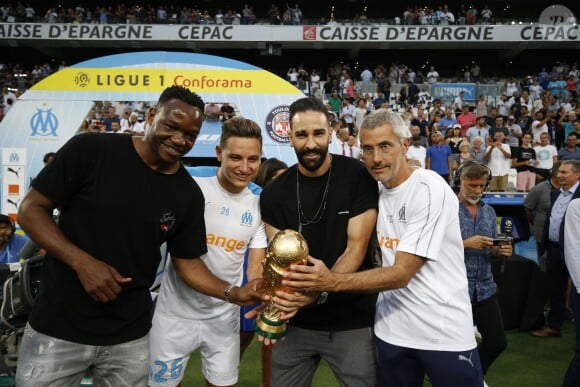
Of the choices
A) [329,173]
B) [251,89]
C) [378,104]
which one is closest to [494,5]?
[378,104]

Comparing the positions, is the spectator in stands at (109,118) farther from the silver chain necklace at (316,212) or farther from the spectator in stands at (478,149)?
the silver chain necklace at (316,212)

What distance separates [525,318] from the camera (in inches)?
220

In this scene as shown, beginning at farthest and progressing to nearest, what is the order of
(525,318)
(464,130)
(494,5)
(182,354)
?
(494,5) < (464,130) < (525,318) < (182,354)

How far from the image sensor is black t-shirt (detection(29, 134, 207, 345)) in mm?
2014

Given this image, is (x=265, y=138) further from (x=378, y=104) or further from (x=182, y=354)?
(x=378, y=104)

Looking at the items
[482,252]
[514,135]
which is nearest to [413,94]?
[514,135]

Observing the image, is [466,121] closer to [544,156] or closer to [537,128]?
[537,128]

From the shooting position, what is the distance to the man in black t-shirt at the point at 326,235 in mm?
2340

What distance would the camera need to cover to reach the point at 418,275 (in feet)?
7.53

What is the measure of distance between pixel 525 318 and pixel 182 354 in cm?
445

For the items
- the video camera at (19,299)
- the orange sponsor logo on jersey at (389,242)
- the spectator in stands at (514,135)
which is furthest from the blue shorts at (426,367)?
the spectator in stands at (514,135)

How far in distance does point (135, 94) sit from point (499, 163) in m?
7.19

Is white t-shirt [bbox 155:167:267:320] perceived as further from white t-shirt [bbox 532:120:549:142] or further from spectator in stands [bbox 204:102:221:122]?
white t-shirt [bbox 532:120:549:142]

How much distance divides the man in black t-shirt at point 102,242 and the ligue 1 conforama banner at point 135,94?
5701 millimetres
